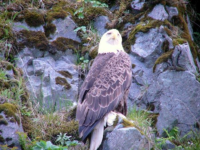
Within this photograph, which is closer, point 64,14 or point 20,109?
point 20,109

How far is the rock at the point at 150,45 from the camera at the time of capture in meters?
7.15

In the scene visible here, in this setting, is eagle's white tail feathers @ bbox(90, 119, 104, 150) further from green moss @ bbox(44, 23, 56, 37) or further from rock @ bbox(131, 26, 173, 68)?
green moss @ bbox(44, 23, 56, 37)

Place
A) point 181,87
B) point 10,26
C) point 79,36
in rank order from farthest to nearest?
point 79,36
point 10,26
point 181,87

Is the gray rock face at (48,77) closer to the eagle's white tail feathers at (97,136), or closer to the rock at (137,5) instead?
the eagle's white tail feathers at (97,136)

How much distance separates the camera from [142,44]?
7316 mm

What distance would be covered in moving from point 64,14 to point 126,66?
2.65 metres

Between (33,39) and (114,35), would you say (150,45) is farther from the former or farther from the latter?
(33,39)

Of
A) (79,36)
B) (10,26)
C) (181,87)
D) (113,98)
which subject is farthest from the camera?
(79,36)

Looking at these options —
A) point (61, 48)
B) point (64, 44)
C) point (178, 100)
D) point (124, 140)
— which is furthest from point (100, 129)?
point (64, 44)

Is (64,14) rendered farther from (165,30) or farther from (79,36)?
(165,30)

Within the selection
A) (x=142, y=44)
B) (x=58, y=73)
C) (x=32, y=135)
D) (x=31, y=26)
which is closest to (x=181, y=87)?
(x=142, y=44)

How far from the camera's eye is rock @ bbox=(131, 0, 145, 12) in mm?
7930

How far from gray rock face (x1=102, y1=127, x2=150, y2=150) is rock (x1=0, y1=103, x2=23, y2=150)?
1424mm

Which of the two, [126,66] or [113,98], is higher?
[126,66]
